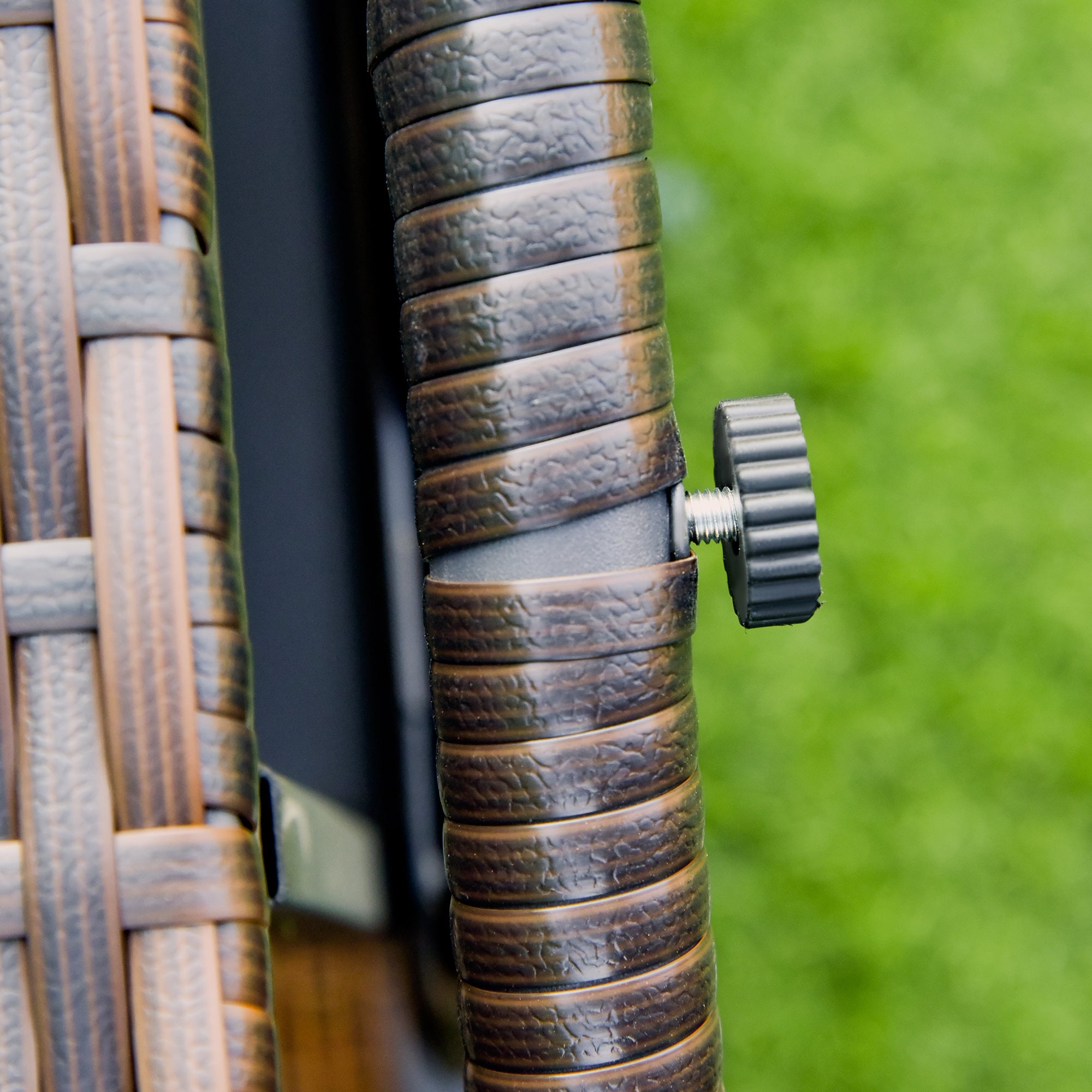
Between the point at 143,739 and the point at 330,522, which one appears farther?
the point at 330,522

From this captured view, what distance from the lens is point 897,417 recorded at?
0.77 m

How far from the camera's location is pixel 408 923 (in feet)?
1.80

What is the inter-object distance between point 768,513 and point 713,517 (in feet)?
0.06

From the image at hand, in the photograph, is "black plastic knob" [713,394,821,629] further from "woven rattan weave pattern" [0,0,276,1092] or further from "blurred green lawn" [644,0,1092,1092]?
"blurred green lawn" [644,0,1092,1092]

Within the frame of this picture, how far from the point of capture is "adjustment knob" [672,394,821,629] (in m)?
0.34

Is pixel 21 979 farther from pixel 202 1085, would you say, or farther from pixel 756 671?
pixel 756 671

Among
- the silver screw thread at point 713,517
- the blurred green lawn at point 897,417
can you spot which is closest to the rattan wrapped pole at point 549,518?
the silver screw thread at point 713,517

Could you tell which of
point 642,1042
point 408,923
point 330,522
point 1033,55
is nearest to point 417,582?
point 330,522

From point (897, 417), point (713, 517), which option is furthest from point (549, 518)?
point (897, 417)

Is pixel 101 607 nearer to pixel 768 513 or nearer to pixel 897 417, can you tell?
pixel 768 513

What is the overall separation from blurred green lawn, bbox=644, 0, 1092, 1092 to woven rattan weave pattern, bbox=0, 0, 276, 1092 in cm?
53

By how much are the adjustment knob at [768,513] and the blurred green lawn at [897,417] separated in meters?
0.41

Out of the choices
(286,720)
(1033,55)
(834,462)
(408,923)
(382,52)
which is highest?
(1033,55)

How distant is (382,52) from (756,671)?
56cm
